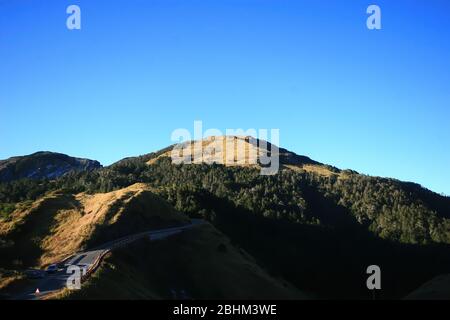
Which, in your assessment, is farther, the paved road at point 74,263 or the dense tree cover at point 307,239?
the dense tree cover at point 307,239

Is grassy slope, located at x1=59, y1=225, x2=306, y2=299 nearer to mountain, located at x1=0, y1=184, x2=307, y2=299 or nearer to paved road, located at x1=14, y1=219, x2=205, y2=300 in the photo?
mountain, located at x1=0, y1=184, x2=307, y2=299

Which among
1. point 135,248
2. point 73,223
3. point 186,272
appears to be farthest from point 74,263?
point 73,223

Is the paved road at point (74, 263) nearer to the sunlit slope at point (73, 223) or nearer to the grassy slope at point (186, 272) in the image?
the grassy slope at point (186, 272)

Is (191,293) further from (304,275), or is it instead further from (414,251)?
(414,251)

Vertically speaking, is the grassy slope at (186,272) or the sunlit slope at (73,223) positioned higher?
the sunlit slope at (73,223)

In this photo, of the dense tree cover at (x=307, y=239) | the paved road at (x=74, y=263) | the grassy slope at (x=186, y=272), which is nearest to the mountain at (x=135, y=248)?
the grassy slope at (x=186, y=272)

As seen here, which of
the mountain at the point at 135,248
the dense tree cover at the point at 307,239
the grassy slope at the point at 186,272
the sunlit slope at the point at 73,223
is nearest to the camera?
the grassy slope at the point at 186,272

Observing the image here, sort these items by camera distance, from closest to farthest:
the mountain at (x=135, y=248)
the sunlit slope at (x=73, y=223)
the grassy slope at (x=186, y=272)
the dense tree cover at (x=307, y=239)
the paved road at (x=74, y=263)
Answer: the paved road at (x=74, y=263) → the grassy slope at (x=186, y=272) → the mountain at (x=135, y=248) → the sunlit slope at (x=73, y=223) → the dense tree cover at (x=307, y=239)

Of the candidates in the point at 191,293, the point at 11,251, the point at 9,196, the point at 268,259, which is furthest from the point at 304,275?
the point at 9,196

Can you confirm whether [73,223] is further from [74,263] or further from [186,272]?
[186,272]
